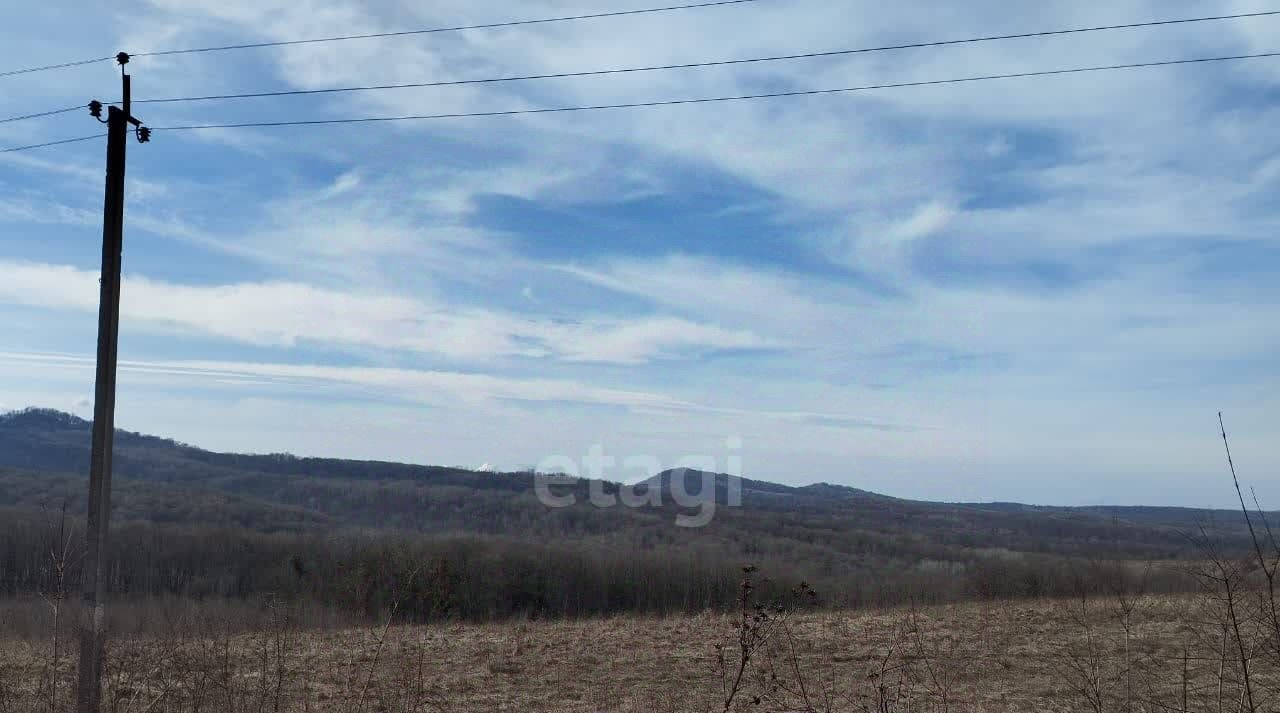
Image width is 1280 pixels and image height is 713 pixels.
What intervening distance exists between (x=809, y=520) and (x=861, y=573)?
48.9 m

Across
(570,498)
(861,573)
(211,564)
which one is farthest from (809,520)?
(211,564)

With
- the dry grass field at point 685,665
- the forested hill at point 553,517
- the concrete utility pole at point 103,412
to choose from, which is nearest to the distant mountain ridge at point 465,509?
the forested hill at point 553,517

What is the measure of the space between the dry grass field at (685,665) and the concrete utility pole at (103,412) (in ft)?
1.17

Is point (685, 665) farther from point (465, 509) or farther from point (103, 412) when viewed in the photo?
point (465, 509)

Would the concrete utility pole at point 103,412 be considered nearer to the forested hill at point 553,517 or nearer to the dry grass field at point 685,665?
the dry grass field at point 685,665

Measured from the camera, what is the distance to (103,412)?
341 inches

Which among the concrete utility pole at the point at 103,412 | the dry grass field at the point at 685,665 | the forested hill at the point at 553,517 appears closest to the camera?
the concrete utility pole at the point at 103,412

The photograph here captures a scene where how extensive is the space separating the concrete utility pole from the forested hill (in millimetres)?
31815

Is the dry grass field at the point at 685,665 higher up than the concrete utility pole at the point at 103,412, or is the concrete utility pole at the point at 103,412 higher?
the concrete utility pole at the point at 103,412

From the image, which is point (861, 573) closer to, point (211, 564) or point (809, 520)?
point (211, 564)

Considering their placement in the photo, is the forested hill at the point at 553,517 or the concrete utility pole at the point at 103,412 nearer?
the concrete utility pole at the point at 103,412

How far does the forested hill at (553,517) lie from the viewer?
53.2 meters

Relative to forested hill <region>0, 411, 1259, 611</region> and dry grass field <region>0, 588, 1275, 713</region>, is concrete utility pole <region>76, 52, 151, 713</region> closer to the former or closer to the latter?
dry grass field <region>0, 588, 1275, 713</region>

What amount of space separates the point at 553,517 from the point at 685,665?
7355cm
